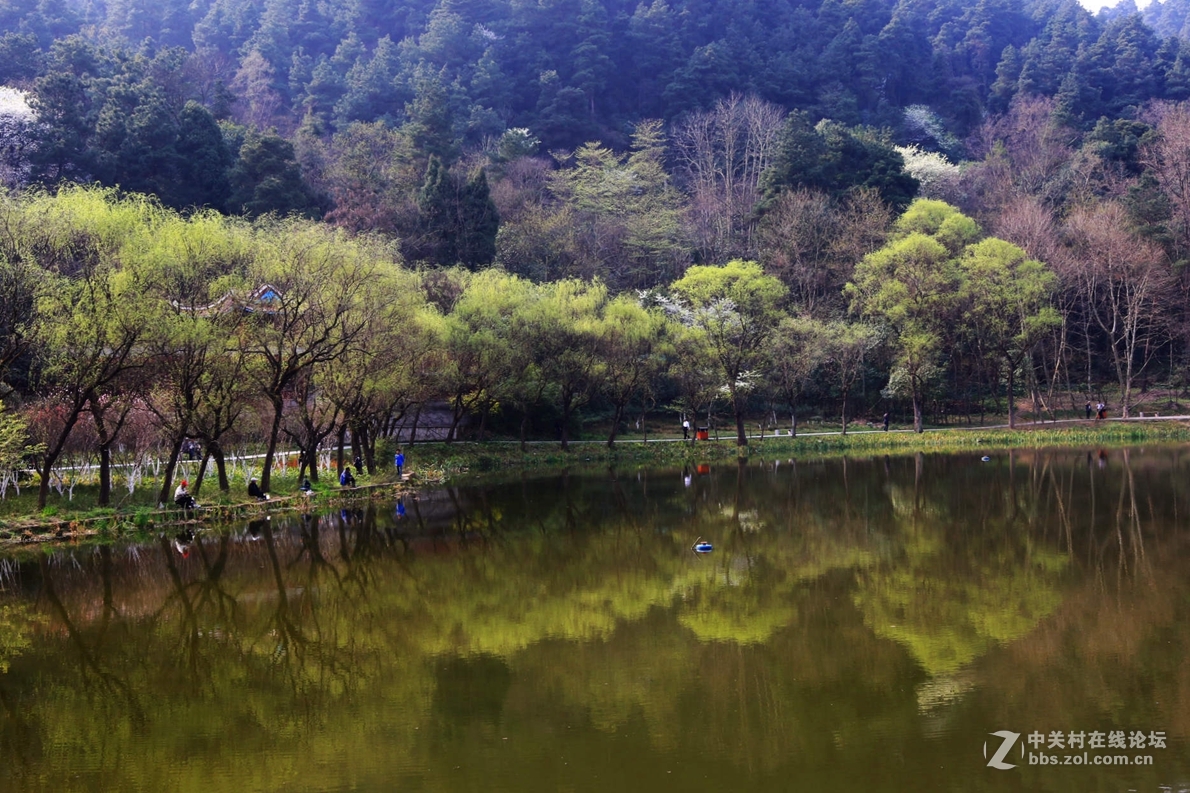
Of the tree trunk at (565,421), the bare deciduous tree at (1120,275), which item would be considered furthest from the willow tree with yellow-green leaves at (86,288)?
the bare deciduous tree at (1120,275)

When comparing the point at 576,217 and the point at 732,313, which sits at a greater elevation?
the point at 576,217

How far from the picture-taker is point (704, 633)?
14.9 meters

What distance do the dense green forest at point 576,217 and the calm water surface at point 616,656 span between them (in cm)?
818

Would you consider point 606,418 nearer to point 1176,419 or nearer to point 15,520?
point 1176,419

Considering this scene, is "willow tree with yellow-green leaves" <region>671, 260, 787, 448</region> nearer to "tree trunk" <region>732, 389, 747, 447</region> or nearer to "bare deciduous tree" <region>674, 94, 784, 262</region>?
"tree trunk" <region>732, 389, 747, 447</region>

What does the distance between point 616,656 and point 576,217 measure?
58464mm

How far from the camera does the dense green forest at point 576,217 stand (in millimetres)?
29266

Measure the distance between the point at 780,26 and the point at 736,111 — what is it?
26016 mm

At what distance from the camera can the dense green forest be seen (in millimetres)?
29266

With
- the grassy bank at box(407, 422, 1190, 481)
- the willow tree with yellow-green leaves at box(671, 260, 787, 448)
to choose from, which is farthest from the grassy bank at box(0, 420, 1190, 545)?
the willow tree with yellow-green leaves at box(671, 260, 787, 448)

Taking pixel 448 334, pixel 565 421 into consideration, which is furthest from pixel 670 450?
pixel 448 334

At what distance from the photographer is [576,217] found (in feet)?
229

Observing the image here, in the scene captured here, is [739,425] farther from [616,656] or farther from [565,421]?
[616,656]

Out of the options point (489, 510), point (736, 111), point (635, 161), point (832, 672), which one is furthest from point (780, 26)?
point (832, 672)
